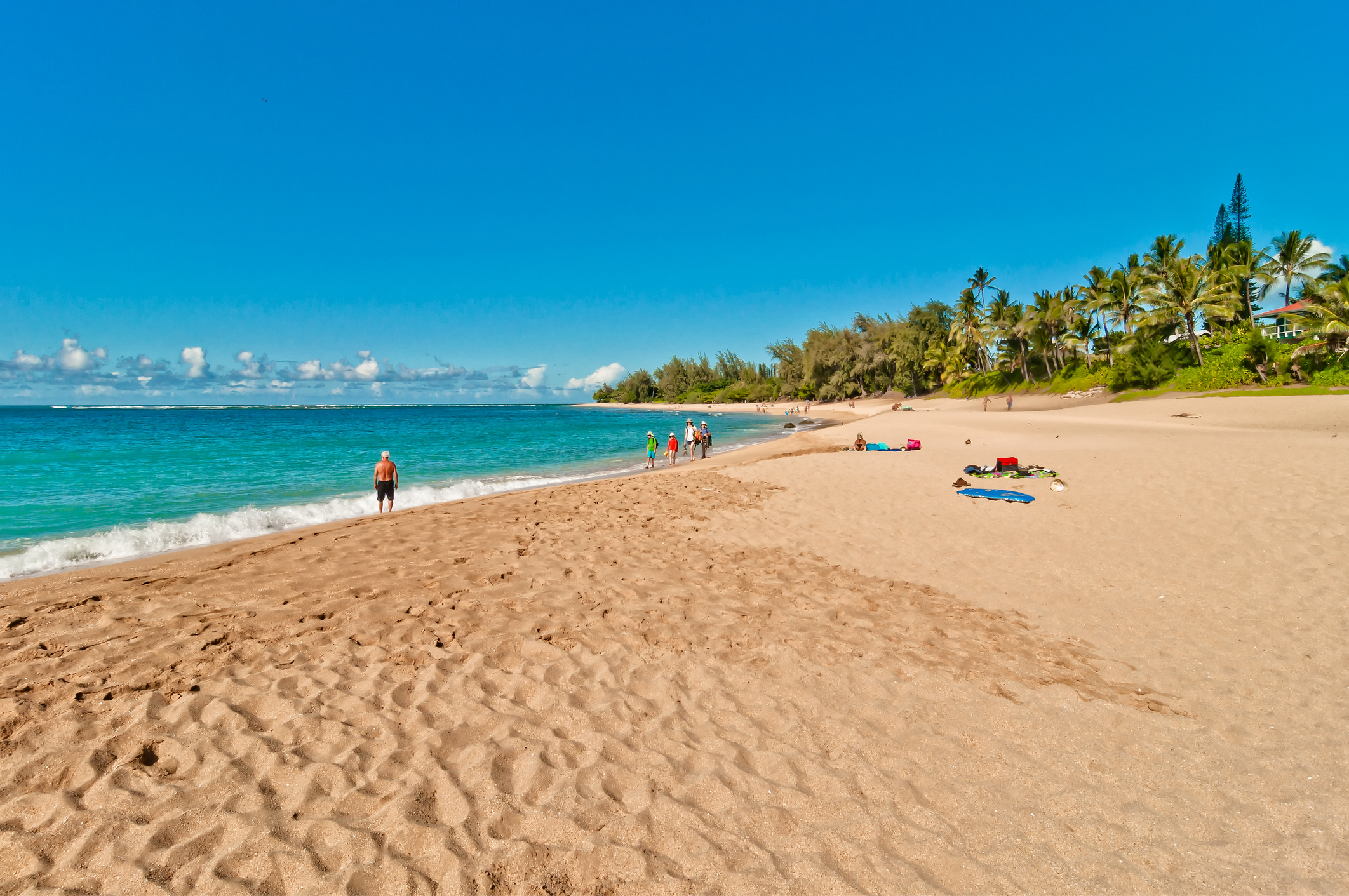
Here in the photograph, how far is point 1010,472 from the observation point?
43.9 feet

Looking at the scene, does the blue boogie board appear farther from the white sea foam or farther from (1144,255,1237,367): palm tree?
(1144,255,1237,367): palm tree

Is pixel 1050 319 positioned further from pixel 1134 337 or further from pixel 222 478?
pixel 222 478

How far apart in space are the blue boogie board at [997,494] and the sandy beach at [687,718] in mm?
2477

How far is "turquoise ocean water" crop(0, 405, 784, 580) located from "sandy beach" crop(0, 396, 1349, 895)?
13.4ft

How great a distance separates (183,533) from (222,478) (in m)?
11.0

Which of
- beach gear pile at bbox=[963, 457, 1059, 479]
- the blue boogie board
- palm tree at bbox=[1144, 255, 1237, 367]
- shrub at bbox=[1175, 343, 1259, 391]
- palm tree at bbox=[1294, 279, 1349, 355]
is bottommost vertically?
the blue boogie board

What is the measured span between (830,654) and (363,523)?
868 cm

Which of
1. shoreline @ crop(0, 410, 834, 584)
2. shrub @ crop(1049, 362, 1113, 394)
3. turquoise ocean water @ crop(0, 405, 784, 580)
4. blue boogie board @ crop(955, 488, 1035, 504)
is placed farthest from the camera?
shrub @ crop(1049, 362, 1113, 394)

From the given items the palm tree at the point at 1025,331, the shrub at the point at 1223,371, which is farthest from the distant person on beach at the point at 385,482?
the palm tree at the point at 1025,331

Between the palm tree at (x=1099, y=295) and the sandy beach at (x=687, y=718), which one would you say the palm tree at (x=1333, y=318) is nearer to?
the palm tree at (x=1099, y=295)

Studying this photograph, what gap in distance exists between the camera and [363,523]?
10.1m

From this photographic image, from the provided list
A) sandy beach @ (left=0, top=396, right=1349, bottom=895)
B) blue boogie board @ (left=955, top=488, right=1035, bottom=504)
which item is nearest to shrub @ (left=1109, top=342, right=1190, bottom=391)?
blue boogie board @ (left=955, top=488, right=1035, bottom=504)

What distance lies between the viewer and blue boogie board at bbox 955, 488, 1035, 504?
427 inches

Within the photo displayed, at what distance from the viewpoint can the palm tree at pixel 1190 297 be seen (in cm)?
4025
